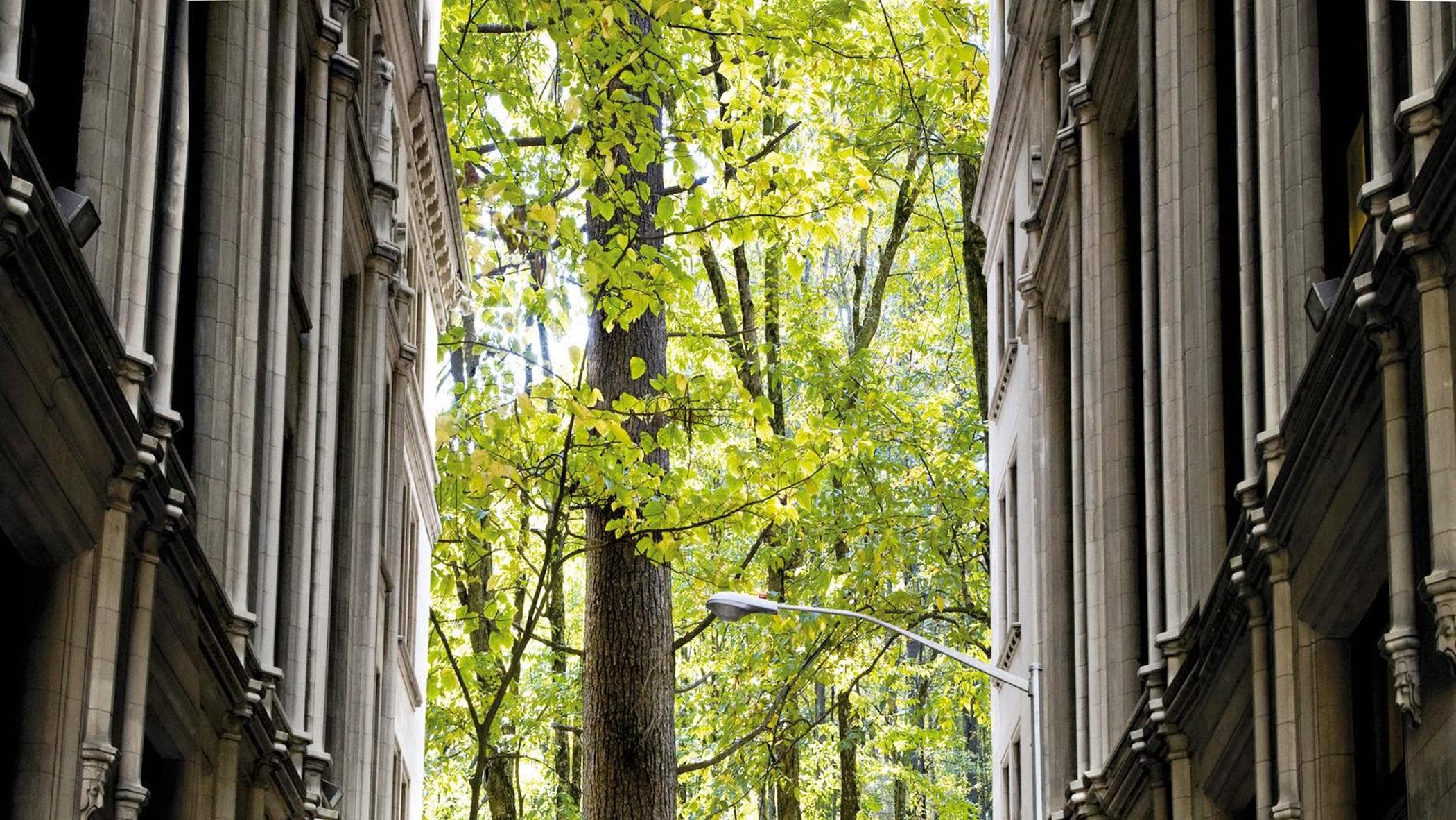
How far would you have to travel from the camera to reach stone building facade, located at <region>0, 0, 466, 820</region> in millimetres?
12641

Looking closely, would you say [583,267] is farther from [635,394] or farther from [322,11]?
[322,11]

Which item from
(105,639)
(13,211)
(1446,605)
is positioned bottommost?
(1446,605)

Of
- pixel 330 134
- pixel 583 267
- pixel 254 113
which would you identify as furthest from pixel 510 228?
pixel 254 113

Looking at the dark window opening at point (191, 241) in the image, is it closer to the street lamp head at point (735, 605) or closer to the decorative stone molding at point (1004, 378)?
the street lamp head at point (735, 605)

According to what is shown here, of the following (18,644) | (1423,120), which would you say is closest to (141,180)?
(18,644)

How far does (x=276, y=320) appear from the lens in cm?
1989

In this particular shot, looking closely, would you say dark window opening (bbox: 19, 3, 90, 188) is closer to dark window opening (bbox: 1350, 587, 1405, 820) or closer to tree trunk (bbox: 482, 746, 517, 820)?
dark window opening (bbox: 1350, 587, 1405, 820)

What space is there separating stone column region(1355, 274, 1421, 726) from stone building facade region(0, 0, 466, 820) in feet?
22.1

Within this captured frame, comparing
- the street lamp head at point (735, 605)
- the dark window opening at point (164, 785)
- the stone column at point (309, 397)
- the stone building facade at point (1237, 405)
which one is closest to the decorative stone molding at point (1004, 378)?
the stone building facade at point (1237, 405)

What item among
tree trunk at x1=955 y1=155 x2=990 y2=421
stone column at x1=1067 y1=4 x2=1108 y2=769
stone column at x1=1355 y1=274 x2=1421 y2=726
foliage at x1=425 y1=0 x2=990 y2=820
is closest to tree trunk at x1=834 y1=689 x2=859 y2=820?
foliage at x1=425 y1=0 x2=990 y2=820

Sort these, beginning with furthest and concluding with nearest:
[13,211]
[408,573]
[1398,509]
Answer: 1. [408,573]
2. [1398,509]
3. [13,211]

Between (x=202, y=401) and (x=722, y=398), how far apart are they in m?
13.7

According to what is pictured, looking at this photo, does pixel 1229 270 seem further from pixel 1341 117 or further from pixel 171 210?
pixel 171 210

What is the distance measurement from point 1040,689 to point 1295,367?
13.1 metres
